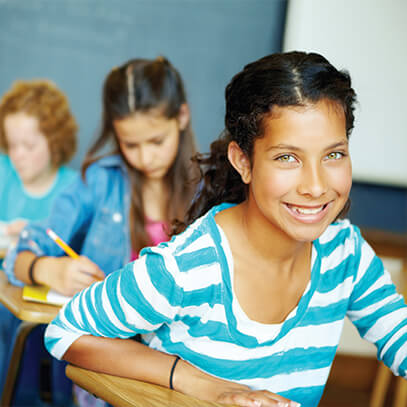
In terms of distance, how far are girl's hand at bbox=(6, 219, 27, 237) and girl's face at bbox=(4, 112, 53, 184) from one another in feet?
0.44

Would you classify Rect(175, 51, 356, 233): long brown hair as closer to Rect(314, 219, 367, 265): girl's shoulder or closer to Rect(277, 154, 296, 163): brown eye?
Rect(277, 154, 296, 163): brown eye

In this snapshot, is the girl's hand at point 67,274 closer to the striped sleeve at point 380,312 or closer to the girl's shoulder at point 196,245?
the girl's shoulder at point 196,245

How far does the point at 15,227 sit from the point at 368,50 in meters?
1.33

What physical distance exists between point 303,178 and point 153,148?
833 millimetres

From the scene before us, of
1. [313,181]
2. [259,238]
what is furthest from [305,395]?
[313,181]

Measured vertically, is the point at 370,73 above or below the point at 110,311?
above

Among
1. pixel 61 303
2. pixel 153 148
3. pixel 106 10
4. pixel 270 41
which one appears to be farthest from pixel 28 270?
pixel 270 41

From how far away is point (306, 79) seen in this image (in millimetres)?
769

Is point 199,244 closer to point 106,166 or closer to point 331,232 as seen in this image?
point 331,232

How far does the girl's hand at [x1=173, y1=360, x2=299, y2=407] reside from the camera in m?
0.70

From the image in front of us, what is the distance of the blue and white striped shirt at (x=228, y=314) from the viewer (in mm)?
769

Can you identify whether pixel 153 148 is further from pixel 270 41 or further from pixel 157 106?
pixel 270 41

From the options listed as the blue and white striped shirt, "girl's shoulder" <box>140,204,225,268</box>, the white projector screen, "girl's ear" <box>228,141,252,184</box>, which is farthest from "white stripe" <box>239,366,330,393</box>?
the white projector screen

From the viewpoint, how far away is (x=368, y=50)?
5.96 feet
